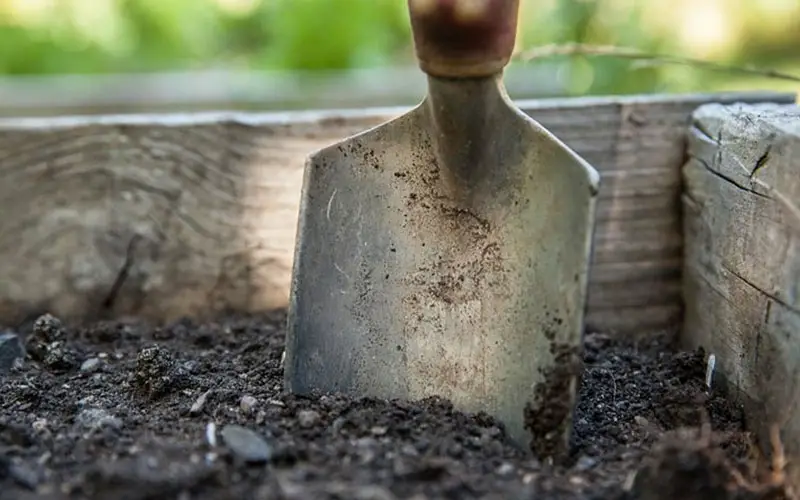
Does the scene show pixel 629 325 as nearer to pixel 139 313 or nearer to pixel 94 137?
pixel 139 313

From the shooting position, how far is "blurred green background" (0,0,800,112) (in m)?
3.43

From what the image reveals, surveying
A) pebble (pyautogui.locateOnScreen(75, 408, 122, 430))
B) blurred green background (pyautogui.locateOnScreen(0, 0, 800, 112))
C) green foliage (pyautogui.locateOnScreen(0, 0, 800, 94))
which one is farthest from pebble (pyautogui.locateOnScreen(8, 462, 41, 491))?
green foliage (pyautogui.locateOnScreen(0, 0, 800, 94))

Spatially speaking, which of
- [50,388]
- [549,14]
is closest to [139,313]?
[50,388]

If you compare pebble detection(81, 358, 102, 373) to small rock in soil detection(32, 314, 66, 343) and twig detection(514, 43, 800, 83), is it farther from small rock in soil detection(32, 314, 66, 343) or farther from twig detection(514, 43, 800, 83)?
twig detection(514, 43, 800, 83)

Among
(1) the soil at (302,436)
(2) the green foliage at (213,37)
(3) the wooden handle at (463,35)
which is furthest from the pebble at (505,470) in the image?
(2) the green foliage at (213,37)

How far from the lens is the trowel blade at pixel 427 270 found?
3.95 ft

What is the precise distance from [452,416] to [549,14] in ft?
4.98

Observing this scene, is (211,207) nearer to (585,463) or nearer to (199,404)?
(199,404)

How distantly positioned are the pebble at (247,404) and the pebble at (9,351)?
0.42 m

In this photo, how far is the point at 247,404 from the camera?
124 centimetres

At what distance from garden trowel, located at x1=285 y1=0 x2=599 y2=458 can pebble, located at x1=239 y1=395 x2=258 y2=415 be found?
0.22 ft

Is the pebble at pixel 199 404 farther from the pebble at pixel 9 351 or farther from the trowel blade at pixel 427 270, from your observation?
the pebble at pixel 9 351

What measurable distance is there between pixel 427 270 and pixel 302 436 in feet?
0.96

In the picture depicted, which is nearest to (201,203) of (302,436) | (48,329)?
(48,329)
